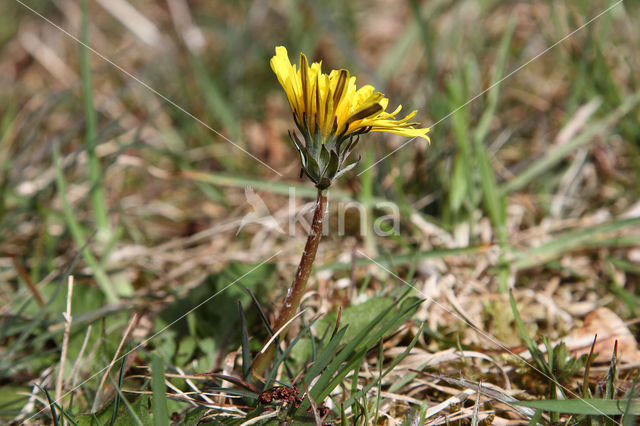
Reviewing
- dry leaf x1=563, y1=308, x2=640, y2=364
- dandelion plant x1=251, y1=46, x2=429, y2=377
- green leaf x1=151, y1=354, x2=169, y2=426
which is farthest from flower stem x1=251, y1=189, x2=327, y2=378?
dry leaf x1=563, y1=308, x2=640, y2=364

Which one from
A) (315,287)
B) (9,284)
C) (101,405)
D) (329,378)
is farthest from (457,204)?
(9,284)

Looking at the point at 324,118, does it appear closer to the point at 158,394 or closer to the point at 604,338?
the point at 158,394

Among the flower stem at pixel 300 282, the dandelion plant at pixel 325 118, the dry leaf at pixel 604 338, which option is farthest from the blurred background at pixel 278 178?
the dandelion plant at pixel 325 118

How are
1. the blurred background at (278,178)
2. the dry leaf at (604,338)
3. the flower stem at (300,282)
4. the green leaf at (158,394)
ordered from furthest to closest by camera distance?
the blurred background at (278,178) → the dry leaf at (604,338) → the flower stem at (300,282) → the green leaf at (158,394)

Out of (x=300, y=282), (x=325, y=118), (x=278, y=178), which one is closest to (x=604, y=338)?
(x=300, y=282)

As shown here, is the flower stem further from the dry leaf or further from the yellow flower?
the dry leaf

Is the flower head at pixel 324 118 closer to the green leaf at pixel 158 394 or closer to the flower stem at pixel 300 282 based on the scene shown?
the flower stem at pixel 300 282

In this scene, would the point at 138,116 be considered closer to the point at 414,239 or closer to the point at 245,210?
the point at 245,210
